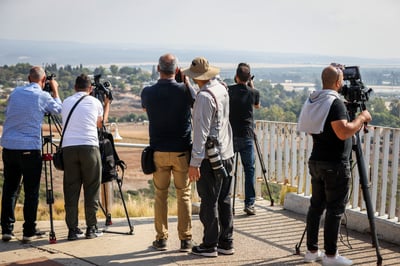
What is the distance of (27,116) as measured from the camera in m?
6.95

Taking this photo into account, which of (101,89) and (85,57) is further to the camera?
(85,57)

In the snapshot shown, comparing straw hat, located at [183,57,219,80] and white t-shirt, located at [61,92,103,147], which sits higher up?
straw hat, located at [183,57,219,80]

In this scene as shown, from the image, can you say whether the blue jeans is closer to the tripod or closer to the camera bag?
the tripod

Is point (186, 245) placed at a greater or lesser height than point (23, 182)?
lesser

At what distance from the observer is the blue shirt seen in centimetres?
695

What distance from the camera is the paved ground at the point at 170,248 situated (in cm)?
644

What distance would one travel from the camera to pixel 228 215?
6605mm

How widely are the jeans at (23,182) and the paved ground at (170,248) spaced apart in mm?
227

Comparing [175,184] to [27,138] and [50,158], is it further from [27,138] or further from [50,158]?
[27,138]

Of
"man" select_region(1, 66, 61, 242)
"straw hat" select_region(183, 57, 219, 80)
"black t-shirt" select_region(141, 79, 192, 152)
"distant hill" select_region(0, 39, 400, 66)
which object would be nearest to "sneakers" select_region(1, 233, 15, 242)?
"man" select_region(1, 66, 61, 242)

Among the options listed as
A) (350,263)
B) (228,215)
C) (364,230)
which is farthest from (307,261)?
(364,230)

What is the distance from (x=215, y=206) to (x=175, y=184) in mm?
499

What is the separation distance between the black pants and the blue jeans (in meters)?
1.88

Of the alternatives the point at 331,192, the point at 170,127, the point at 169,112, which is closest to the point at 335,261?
the point at 331,192
